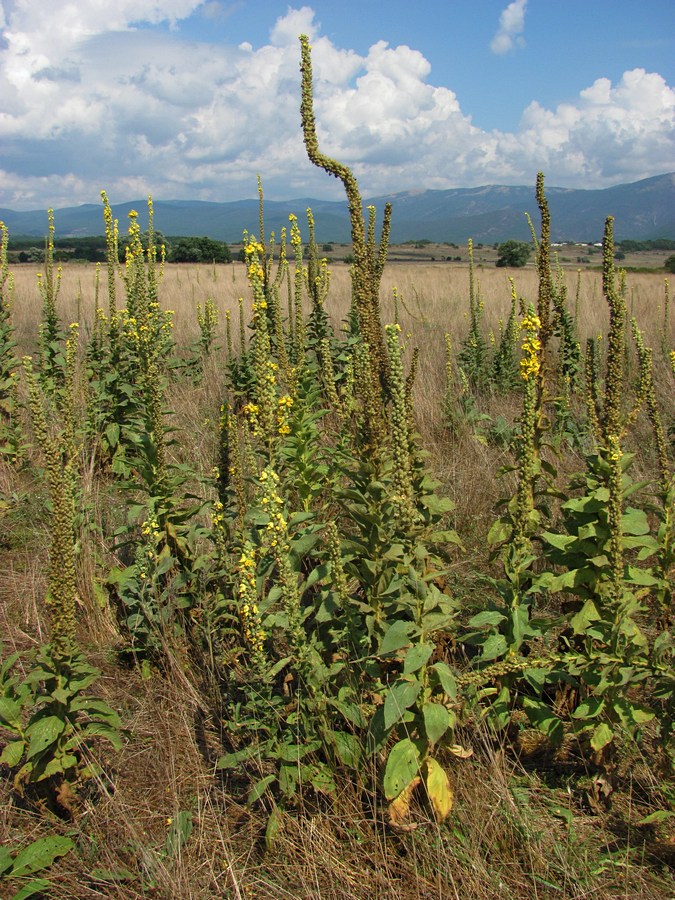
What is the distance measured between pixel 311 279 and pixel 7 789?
5074 mm

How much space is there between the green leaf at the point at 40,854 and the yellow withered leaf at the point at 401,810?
1.19 m

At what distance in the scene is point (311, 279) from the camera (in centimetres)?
638

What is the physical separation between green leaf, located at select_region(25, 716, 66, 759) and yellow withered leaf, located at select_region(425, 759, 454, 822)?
1370mm

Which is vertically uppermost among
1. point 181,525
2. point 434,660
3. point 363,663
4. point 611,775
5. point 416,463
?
point 416,463

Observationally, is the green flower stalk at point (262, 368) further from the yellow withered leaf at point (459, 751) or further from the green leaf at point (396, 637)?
the yellow withered leaf at point (459, 751)

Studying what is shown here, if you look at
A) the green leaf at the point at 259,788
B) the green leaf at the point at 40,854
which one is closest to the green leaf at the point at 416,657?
the green leaf at the point at 259,788

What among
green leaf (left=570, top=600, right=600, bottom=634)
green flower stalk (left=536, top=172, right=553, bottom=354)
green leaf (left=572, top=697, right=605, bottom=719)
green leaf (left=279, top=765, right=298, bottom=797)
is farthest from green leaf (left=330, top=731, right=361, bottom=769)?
green flower stalk (left=536, top=172, right=553, bottom=354)

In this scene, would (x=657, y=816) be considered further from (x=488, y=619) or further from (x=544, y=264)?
(x=544, y=264)

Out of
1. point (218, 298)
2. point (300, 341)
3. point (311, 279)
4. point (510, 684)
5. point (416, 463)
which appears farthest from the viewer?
point (218, 298)

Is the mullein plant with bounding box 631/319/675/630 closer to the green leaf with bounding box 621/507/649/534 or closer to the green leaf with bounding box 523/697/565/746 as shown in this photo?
the green leaf with bounding box 621/507/649/534

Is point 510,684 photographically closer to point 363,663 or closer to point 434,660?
point 434,660

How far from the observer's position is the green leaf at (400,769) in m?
2.06

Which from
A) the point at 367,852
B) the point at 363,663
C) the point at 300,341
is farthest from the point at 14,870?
the point at 300,341

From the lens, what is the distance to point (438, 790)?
2.15 meters
